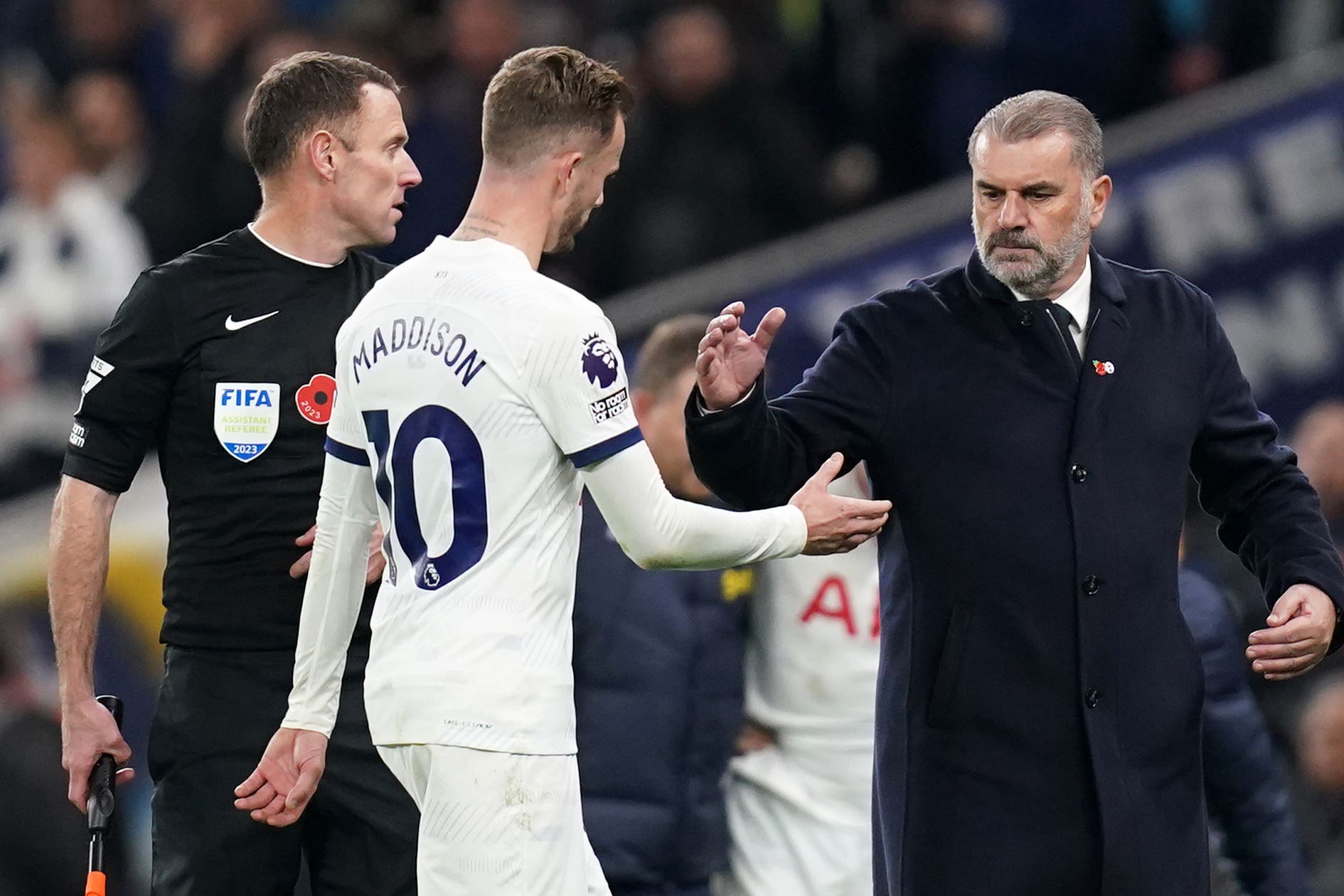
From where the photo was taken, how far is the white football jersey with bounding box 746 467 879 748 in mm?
5199

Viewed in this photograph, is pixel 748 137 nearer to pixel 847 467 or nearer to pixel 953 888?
pixel 847 467

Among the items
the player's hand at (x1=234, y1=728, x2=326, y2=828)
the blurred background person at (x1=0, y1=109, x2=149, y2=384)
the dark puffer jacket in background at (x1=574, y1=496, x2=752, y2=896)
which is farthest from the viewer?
the blurred background person at (x1=0, y1=109, x2=149, y2=384)

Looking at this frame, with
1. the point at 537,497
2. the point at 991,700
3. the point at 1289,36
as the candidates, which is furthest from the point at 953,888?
the point at 1289,36

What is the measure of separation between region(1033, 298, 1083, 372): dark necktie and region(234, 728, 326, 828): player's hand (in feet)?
5.27

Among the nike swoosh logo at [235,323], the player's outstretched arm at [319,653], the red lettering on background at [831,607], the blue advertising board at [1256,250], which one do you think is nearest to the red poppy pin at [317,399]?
the nike swoosh logo at [235,323]

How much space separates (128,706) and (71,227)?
246cm

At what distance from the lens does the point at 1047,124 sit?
13.7 feet

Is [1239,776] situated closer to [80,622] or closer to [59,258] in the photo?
[80,622]

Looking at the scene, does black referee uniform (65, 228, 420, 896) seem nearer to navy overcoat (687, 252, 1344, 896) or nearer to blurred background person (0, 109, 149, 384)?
navy overcoat (687, 252, 1344, 896)

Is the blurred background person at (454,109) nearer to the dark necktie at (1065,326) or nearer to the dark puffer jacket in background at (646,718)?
the dark puffer jacket in background at (646,718)

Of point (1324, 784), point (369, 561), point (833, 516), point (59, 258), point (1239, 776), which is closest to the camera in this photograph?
point (833, 516)

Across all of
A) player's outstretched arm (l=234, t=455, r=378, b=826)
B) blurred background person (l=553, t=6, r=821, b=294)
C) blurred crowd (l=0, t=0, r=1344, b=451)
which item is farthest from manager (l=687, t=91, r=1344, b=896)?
blurred background person (l=553, t=6, r=821, b=294)

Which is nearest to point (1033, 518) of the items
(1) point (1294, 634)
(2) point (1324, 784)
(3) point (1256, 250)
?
(1) point (1294, 634)

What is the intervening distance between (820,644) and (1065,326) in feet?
4.25
